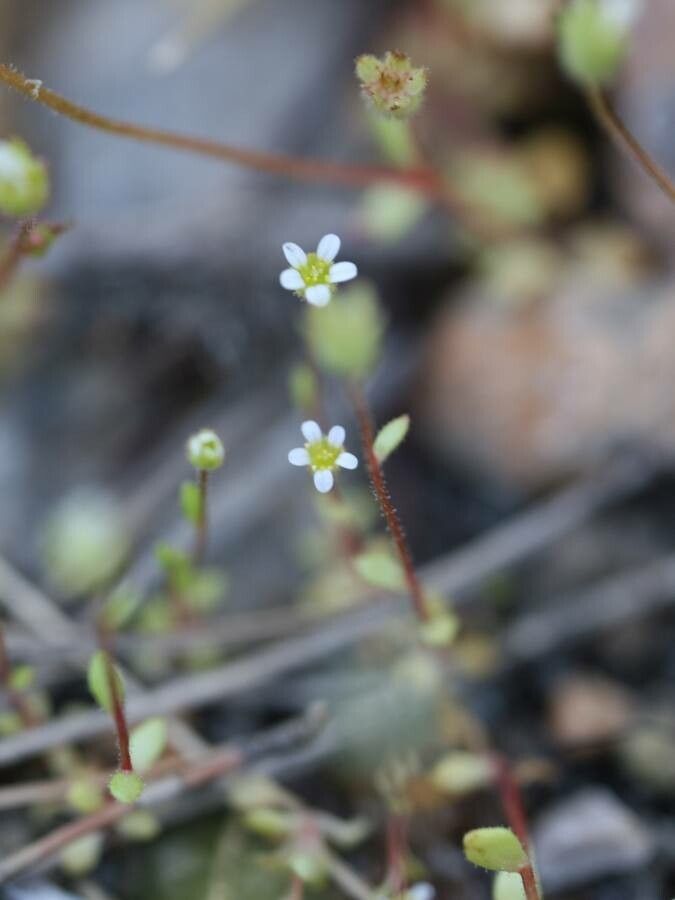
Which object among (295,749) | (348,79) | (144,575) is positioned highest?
(348,79)

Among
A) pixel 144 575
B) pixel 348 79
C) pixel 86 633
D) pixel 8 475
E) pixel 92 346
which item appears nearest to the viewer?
pixel 86 633

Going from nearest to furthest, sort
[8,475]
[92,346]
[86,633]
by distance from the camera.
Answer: [86,633] < [8,475] < [92,346]

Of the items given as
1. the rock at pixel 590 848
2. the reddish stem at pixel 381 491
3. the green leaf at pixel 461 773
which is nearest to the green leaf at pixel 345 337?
the reddish stem at pixel 381 491

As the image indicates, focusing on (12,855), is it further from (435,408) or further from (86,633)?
(435,408)

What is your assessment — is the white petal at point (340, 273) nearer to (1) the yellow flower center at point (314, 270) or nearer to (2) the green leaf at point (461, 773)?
(1) the yellow flower center at point (314, 270)

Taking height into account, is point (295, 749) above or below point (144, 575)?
below

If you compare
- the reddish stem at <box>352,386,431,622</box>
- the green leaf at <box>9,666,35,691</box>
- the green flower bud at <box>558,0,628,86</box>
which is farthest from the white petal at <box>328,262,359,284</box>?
the green leaf at <box>9,666,35,691</box>

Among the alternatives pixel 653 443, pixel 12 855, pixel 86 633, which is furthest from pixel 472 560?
pixel 12 855
